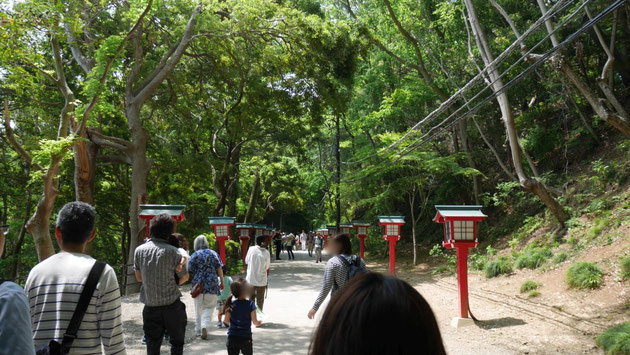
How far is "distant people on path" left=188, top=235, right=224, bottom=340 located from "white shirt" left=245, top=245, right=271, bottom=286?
3.13 ft

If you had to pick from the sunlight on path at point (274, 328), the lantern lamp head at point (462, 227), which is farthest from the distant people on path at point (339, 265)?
the lantern lamp head at point (462, 227)

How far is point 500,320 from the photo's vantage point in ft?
31.8

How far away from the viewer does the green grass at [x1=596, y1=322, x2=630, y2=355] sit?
6.51 metres

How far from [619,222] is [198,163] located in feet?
46.0

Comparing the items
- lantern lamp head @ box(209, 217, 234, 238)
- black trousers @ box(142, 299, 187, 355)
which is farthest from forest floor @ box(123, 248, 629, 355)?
→ lantern lamp head @ box(209, 217, 234, 238)

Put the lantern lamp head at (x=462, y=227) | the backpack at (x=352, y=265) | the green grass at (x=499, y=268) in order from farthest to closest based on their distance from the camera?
the green grass at (x=499, y=268), the lantern lamp head at (x=462, y=227), the backpack at (x=352, y=265)

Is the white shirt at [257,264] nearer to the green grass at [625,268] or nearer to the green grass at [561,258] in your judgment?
the green grass at [625,268]

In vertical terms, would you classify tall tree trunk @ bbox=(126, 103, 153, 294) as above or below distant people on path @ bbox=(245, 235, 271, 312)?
above

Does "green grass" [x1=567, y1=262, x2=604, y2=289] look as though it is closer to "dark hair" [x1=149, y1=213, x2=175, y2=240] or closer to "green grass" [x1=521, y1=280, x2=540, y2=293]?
"green grass" [x1=521, y1=280, x2=540, y2=293]

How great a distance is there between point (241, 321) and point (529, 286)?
31.0ft

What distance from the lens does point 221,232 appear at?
48.2 feet

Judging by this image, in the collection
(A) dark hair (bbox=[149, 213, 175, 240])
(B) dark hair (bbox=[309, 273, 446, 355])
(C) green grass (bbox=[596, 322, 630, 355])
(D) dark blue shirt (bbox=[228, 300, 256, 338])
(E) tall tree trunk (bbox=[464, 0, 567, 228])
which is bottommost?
(C) green grass (bbox=[596, 322, 630, 355])

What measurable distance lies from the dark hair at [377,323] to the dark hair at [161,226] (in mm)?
4227

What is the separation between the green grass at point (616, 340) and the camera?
651 centimetres
